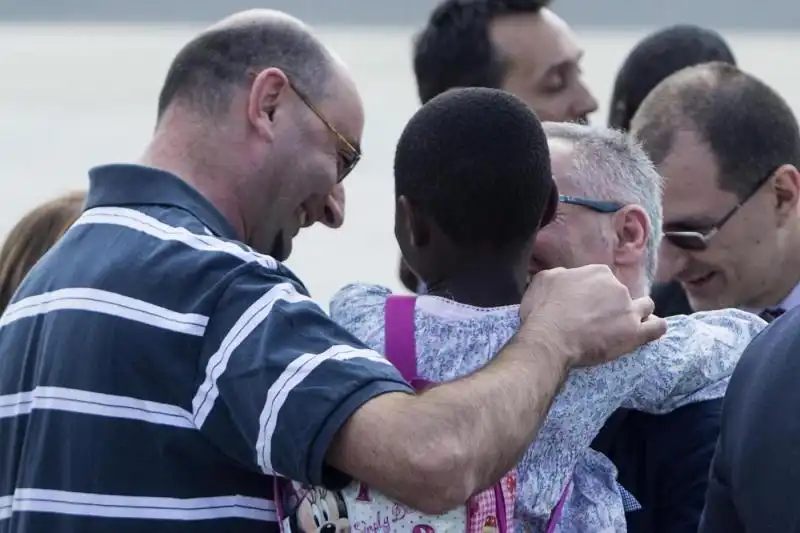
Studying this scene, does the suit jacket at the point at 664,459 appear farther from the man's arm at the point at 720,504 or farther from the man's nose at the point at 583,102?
the man's nose at the point at 583,102

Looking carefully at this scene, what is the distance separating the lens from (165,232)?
186cm

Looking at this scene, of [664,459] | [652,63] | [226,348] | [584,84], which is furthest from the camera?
[652,63]

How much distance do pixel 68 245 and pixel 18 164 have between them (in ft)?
25.6

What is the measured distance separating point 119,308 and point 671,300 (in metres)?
1.76

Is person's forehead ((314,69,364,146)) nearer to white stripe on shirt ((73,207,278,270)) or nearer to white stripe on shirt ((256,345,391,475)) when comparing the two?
white stripe on shirt ((73,207,278,270))

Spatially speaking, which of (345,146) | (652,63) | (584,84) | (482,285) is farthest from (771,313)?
(652,63)

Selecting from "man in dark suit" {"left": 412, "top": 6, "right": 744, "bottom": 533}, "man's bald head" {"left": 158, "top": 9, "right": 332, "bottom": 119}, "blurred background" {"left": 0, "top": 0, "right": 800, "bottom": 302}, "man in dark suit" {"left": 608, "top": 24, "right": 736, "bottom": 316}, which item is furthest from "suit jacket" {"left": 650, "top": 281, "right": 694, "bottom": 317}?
"blurred background" {"left": 0, "top": 0, "right": 800, "bottom": 302}

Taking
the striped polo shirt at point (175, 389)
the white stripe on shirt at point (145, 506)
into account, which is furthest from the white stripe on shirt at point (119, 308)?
the white stripe on shirt at point (145, 506)

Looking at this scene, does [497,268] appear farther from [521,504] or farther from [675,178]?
[675,178]

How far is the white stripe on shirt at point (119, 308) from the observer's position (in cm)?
177

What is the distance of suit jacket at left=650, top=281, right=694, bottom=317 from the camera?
3.23 m

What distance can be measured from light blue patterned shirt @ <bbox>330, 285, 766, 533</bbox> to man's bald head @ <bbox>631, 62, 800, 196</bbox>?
1.03 metres

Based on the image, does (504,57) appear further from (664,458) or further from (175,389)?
(175,389)

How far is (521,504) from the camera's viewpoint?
5.77 ft
